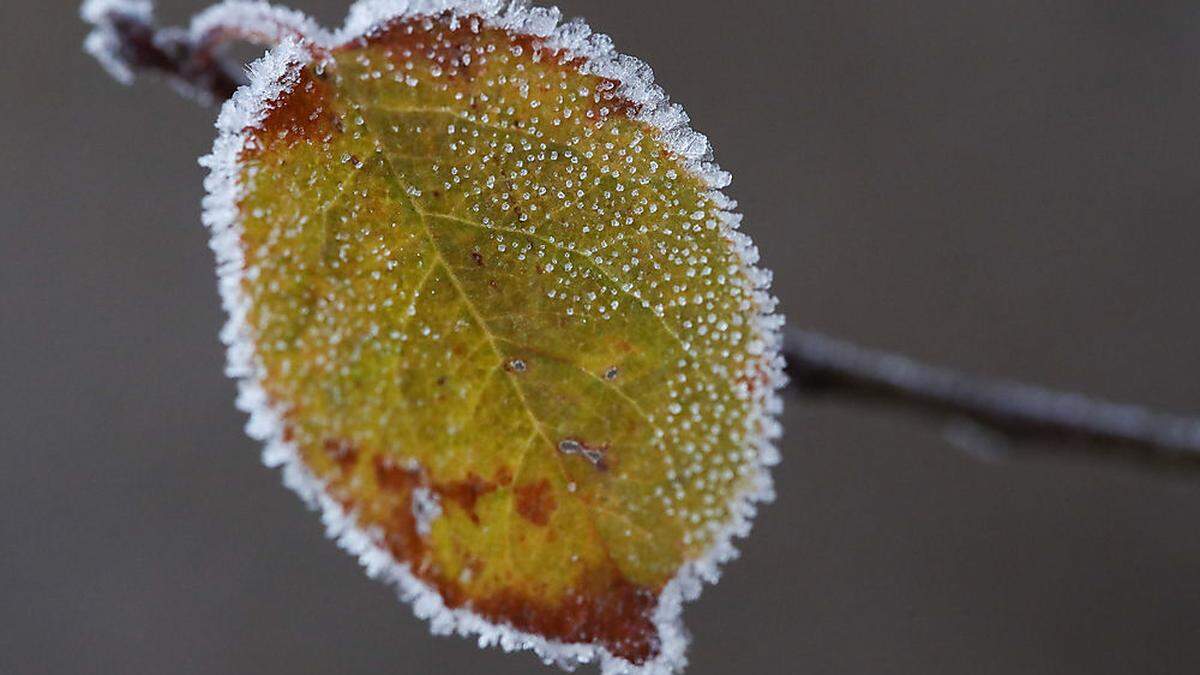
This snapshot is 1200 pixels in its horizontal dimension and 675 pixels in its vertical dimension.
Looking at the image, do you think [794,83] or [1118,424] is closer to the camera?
[1118,424]

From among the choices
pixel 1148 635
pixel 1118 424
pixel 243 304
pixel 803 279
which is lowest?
pixel 243 304

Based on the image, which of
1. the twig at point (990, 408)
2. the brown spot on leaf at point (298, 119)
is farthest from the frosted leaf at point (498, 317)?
the twig at point (990, 408)

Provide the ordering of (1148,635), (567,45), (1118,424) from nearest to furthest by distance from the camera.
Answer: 1. (567,45)
2. (1118,424)
3. (1148,635)

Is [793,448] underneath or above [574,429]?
above

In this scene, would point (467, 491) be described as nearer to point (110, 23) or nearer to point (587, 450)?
point (587, 450)

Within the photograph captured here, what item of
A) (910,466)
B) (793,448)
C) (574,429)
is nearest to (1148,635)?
(910,466)

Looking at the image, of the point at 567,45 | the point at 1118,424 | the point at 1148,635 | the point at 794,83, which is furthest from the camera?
the point at 794,83

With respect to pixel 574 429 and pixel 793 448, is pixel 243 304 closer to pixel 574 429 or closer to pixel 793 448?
pixel 574 429

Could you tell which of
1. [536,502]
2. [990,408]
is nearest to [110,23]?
[536,502]
